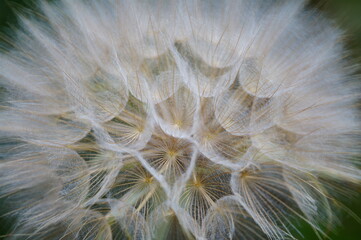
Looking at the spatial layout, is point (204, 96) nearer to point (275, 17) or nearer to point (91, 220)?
point (275, 17)

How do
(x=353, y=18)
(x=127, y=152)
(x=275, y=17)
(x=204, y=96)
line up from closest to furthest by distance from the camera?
(x=127, y=152) → (x=204, y=96) → (x=275, y=17) → (x=353, y=18)

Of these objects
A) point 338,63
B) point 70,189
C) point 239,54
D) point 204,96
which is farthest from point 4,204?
point 338,63

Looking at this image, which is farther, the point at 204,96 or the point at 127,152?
the point at 204,96

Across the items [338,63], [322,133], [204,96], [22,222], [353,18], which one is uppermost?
[22,222]

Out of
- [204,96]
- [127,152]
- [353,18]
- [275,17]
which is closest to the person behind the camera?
[127,152]

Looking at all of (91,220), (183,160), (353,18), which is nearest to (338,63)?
(353,18)

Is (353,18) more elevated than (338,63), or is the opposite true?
(353,18)
